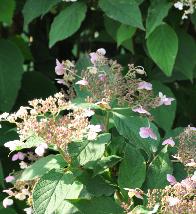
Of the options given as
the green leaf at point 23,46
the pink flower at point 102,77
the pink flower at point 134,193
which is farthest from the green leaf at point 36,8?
the pink flower at point 134,193

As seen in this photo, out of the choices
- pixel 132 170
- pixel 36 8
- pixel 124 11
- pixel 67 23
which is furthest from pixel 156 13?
pixel 132 170

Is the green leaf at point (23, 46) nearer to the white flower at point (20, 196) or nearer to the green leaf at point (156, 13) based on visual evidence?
the green leaf at point (156, 13)

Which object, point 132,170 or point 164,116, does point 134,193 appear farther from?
point 164,116

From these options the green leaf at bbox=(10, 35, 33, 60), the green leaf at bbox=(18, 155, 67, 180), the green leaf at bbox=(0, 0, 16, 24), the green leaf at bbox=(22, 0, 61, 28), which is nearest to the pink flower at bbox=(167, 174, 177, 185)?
the green leaf at bbox=(18, 155, 67, 180)

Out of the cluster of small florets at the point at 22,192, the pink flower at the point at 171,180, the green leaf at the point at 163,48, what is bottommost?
the cluster of small florets at the point at 22,192

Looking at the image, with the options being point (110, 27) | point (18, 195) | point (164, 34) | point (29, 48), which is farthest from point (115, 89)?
point (29, 48)

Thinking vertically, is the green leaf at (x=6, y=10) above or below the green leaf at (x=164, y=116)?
above
